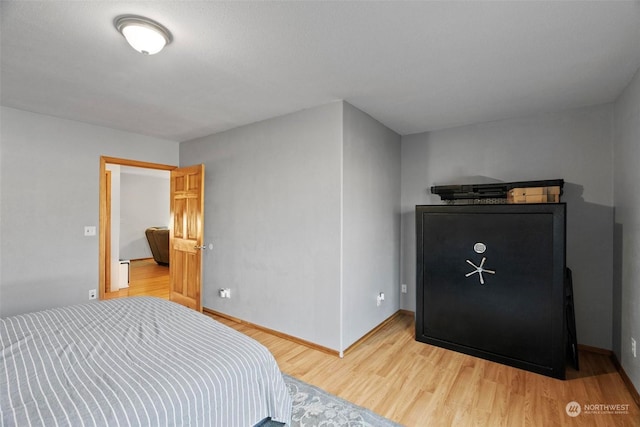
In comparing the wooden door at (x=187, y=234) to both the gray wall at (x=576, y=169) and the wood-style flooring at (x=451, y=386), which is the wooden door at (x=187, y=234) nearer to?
the wood-style flooring at (x=451, y=386)

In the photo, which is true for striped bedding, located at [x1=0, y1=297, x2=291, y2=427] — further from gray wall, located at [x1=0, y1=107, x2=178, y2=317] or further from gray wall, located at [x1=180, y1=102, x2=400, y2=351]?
gray wall, located at [x1=0, y1=107, x2=178, y2=317]

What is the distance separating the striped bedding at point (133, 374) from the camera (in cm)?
115

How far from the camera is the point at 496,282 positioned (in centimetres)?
275

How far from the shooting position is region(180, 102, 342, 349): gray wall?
2.86 metres

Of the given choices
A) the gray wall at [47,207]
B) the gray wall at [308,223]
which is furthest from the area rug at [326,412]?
the gray wall at [47,207]

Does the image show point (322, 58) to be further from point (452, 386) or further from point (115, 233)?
point (115, 233)

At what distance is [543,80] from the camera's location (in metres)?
2.35

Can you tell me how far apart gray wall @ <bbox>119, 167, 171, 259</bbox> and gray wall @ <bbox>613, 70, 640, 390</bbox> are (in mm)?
9125

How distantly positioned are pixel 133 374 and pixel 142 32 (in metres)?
1.83

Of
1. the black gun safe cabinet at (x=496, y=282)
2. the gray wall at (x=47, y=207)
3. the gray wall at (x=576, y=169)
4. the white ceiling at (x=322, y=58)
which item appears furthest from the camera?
the gray wall at (x=47, y=207)

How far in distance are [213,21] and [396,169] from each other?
9.34 feet

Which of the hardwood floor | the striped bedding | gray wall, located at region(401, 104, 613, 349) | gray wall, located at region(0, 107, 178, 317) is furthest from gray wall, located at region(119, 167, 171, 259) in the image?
gray wall, located at region(401, 104, 613, 349)

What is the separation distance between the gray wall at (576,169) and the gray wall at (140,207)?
8.01 m

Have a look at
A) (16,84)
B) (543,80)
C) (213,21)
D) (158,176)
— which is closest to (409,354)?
(543,80)
